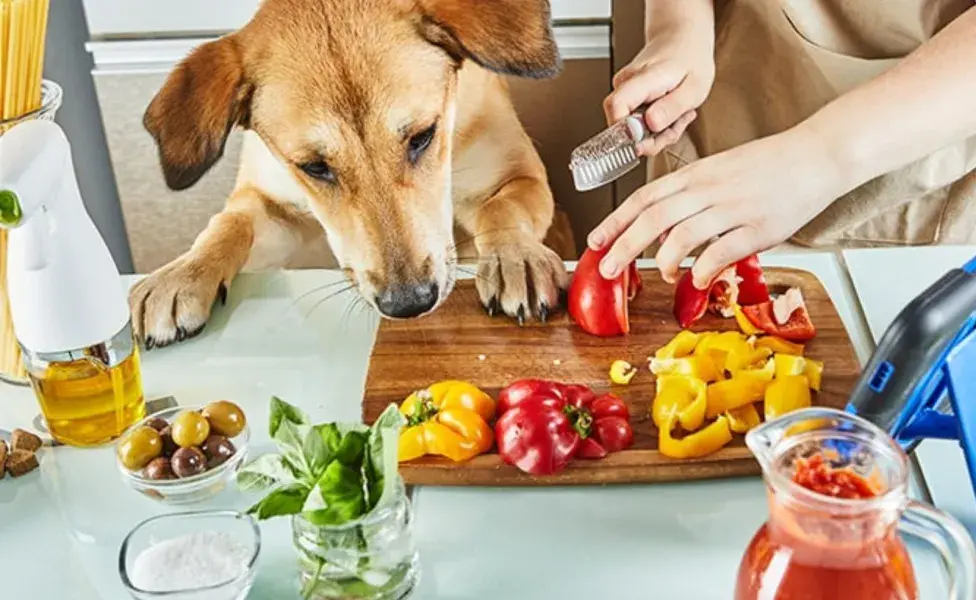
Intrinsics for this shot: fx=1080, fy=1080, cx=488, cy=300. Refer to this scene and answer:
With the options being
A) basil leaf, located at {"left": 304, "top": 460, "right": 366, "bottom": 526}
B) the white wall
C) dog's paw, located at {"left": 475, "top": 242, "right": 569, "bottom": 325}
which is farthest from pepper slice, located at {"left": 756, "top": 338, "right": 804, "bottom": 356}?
the white wall

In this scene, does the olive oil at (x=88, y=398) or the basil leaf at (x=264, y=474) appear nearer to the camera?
the basil leaf at (x=264, y=474)

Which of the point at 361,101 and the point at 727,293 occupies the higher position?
the point at 361,101

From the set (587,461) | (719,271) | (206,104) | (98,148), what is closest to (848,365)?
(719,271)

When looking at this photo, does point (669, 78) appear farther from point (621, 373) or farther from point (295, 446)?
point (295, 446)

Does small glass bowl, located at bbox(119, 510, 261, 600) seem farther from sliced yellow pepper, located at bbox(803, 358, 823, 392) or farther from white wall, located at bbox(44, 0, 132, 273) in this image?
white wall, located at bbox(44, 0, 132, 273)

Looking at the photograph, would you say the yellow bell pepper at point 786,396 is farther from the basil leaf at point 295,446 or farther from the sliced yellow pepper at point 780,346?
the basil leaf at point 295,446

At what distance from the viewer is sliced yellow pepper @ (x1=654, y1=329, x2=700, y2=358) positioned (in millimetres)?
1066

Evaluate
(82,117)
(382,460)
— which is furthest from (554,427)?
(82,117)

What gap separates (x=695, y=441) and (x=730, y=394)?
0.07m

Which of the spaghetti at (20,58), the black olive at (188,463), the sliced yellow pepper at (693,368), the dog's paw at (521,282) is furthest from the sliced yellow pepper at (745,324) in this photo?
the spaghetti at (20,58)

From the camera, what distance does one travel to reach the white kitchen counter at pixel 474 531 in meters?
0.87

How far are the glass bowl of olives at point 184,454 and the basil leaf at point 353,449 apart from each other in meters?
0.20

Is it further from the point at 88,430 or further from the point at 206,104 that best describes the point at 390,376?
the point at 206,104

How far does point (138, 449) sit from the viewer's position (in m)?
0.97
